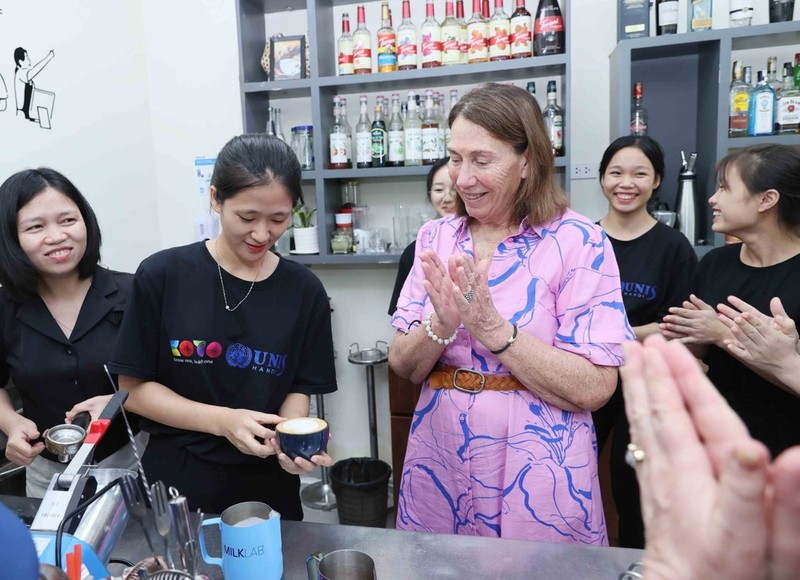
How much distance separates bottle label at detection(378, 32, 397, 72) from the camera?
2605 millimetres

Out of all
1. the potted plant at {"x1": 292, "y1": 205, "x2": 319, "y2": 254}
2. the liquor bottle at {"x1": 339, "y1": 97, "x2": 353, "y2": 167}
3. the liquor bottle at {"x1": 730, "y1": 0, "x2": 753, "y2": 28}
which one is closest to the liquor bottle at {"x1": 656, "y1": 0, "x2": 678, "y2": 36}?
the liquor bottle at {"x1": 730, "y1": 0, "x2": 753, "y2": 28}

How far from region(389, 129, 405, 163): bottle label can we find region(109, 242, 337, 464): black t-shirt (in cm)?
150

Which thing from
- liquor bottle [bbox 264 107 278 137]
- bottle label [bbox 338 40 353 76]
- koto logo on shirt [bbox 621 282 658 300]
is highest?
bottle label [bbox 338 40 353 76]

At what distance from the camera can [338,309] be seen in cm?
311

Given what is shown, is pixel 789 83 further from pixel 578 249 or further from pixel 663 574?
pixel 663 574

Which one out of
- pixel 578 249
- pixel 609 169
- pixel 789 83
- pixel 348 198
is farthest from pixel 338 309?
pixel 789 83

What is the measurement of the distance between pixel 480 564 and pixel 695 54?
2435 millimetres

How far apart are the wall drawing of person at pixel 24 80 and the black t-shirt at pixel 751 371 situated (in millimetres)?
2616

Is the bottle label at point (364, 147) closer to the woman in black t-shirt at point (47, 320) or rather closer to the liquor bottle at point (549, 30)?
the liquor bottle at point (549, 30)

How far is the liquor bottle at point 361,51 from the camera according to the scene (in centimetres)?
263

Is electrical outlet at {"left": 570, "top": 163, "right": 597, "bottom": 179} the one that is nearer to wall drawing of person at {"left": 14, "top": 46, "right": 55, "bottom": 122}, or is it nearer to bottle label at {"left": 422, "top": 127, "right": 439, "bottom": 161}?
bottle label at {"left": 422, "top": 127, "right": 439, "bottom": 161}

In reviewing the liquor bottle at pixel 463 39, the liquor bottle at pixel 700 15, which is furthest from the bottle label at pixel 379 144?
the liquor bottle at pixel 700 15

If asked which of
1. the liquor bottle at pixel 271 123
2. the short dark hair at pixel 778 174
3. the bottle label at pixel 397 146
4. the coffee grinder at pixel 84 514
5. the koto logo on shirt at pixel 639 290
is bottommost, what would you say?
the coffee grinder at pixel 84 514

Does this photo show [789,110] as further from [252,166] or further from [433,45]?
[252,166]
